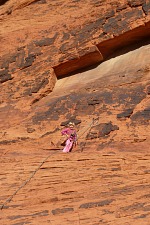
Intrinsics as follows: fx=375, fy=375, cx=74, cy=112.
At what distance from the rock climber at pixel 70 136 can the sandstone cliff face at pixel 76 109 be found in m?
0.22

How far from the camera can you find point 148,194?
26.4 ft

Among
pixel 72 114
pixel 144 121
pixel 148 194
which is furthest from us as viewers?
pixel 72 114

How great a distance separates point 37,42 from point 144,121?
19.3 ft

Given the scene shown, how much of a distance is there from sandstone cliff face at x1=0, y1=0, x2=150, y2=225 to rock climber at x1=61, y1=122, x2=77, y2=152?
0.22 meters

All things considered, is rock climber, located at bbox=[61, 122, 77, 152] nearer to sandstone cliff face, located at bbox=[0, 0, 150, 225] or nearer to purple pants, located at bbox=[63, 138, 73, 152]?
purple pants, located at bbox=[63, 138, 73, 152]

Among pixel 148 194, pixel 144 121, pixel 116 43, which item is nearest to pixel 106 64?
pixel 116 43

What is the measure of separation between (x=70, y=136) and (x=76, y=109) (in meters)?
1.43

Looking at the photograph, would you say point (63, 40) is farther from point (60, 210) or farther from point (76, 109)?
point (60, 210)

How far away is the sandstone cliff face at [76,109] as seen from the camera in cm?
818

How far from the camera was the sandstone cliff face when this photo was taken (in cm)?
818

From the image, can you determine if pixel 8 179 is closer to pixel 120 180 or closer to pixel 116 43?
pixel 120 180

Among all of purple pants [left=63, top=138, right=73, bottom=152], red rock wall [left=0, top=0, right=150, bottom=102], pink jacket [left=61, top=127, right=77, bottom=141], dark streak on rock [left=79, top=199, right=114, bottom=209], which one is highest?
red rock wall [left=0, top=0, right=150, bottom=102]

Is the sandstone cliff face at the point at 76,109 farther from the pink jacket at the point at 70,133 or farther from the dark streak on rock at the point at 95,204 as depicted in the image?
the pink jacket at the point at 70,133

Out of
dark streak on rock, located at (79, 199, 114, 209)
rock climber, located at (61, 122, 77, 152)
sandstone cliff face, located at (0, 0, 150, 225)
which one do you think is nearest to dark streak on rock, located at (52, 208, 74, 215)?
sandstone cliff face, located at (0, 0, 150, 225)
